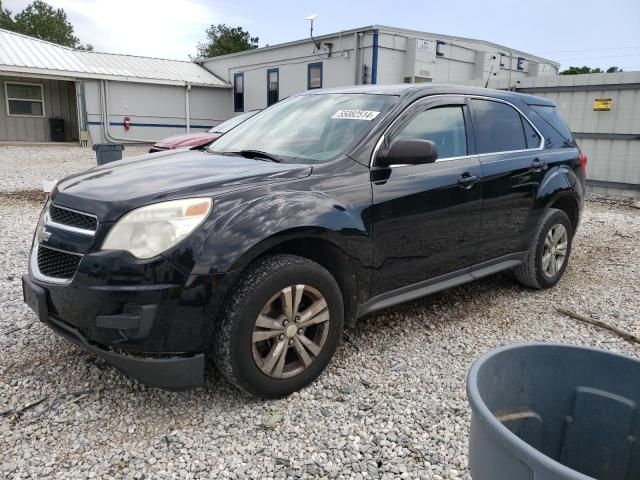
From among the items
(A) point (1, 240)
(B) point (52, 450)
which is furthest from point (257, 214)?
(A) point (1, 240)

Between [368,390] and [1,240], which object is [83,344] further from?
[1,240]

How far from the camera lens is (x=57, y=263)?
2.76m

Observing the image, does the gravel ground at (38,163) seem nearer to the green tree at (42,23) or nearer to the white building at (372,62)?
the white building at (372,62)

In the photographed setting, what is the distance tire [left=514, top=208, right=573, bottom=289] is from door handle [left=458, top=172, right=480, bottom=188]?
1093 mm

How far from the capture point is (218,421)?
279cm

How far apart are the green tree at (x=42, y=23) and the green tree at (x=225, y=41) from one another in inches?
560

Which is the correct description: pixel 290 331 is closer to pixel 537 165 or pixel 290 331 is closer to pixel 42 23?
pixel 537 165

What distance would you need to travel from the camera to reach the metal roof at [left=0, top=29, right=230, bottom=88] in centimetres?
1988

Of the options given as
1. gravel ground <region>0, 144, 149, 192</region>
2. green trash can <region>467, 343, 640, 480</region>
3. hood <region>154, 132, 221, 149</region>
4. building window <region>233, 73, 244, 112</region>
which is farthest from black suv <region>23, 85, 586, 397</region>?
building window <region>233, 73, 244, 112</region>

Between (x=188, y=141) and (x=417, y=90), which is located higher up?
(x=417, y=90)

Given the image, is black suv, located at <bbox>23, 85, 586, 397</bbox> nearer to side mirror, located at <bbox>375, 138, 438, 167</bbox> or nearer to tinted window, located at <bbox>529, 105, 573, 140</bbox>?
side mirror, located at <bbox>375, 138, 438, 167</bbox>

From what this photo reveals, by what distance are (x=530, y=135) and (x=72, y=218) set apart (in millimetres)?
3673

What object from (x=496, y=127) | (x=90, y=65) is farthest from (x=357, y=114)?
(x=90, y=65)

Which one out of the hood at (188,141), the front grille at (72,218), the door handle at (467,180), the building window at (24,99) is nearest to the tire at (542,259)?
the door handle at (467,180)
